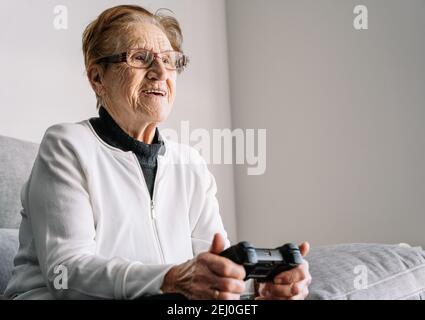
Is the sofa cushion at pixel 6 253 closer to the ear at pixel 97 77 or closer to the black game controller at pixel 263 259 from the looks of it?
the ear at pixel 97 77

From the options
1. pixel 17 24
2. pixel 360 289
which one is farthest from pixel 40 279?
pixel 17 24

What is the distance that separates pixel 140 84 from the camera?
4.46ft

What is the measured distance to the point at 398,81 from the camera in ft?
8.55

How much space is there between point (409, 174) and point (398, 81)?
0.40 metres

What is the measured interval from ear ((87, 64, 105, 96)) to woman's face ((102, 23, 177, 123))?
12 millimetres

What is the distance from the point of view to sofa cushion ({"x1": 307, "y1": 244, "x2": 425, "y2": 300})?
1.25 m

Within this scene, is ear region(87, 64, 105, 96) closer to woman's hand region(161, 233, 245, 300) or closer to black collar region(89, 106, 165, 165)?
black collar region(89, 106, 165, 165)

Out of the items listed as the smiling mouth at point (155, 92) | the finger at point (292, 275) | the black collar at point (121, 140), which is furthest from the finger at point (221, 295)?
the smiling mouth at point (155, 92)

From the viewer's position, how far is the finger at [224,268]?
914 millimetres

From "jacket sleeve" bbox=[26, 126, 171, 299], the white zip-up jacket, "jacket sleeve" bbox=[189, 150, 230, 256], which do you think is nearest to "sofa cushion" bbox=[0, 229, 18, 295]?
the white zip-up jacket

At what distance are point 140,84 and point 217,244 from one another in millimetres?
536

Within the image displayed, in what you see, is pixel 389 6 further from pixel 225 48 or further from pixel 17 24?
pixel 17 24

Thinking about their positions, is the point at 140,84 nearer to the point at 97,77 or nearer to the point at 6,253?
the point at 97,77

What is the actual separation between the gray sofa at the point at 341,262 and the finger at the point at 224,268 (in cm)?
34
